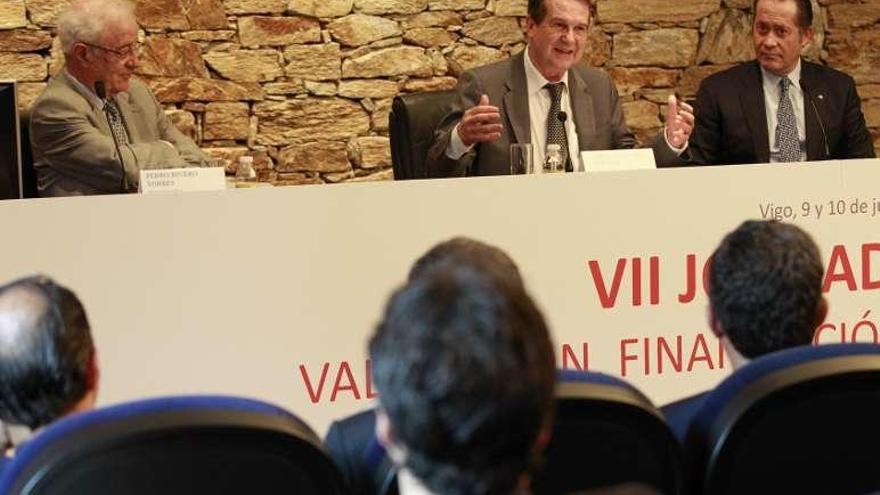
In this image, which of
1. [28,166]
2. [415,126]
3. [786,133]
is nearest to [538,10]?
[415,126]

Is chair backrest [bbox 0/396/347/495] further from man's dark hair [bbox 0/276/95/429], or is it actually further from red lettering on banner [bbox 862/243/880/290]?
red lettering on banner [bbox 862/243/880/290]

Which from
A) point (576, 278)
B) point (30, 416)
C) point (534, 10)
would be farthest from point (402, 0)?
point (30, 416)

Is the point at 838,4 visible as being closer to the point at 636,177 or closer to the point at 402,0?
the point at 402,0

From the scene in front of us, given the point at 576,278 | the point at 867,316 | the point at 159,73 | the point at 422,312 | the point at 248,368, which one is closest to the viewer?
the point at 422,312

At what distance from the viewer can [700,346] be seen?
341cm

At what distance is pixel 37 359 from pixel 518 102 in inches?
105

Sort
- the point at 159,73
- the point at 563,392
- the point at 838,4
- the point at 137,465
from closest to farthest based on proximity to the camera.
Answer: the point at 137,465
the point at 563,392
the point at 159,73
the point at 838,4

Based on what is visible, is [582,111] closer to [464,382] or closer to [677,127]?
[677,127]

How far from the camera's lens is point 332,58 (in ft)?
17.5

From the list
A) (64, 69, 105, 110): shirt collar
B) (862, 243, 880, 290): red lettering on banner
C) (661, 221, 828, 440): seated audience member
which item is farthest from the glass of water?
(661, 221, 828, 440): seated audience member

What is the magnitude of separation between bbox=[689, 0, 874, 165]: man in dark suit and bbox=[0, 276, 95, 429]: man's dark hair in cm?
310

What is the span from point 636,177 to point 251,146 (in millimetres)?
A: 2202

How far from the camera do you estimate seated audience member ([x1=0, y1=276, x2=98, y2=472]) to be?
1.62 metres

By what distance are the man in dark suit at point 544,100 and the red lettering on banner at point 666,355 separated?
0.78m
